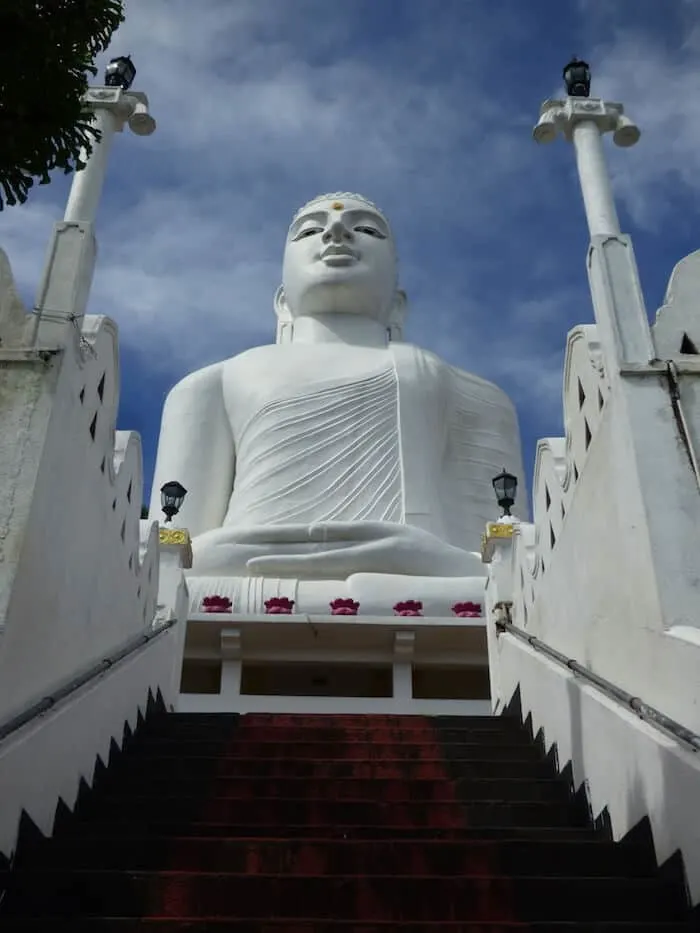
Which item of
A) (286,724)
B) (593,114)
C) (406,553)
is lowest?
(286,724)

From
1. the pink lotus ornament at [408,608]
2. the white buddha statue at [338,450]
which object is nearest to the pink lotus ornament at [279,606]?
the white buddha statue at [338,450]

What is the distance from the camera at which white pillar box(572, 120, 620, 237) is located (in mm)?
5949

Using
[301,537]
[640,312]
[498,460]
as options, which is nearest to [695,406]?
[640,312]

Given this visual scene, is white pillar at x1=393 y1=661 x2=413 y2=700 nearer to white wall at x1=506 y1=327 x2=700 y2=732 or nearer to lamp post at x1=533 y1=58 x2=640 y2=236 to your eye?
white wall at x1=506 y1=327 x2=700 y2=732

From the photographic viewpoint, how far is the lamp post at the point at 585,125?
21.1 feet

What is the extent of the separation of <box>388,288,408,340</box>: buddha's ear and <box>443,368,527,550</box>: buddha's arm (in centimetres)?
200

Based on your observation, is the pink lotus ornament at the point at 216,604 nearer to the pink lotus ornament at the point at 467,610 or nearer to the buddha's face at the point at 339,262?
the pink lotus ornament at the point at 467,610

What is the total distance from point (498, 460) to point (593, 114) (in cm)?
755

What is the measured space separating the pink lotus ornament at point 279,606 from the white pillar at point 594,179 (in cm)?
512

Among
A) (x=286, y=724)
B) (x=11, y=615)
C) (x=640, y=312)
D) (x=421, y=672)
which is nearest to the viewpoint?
(x=11, y=615)

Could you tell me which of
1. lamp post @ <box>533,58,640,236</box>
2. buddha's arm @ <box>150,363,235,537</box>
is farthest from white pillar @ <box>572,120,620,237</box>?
buddha's arm @ <box>150,363,235,537</box>

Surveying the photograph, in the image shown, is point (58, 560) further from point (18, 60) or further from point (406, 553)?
point (406, 553)

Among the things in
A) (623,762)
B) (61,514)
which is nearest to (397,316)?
(61,514)

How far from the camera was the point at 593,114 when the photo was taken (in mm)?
6742
